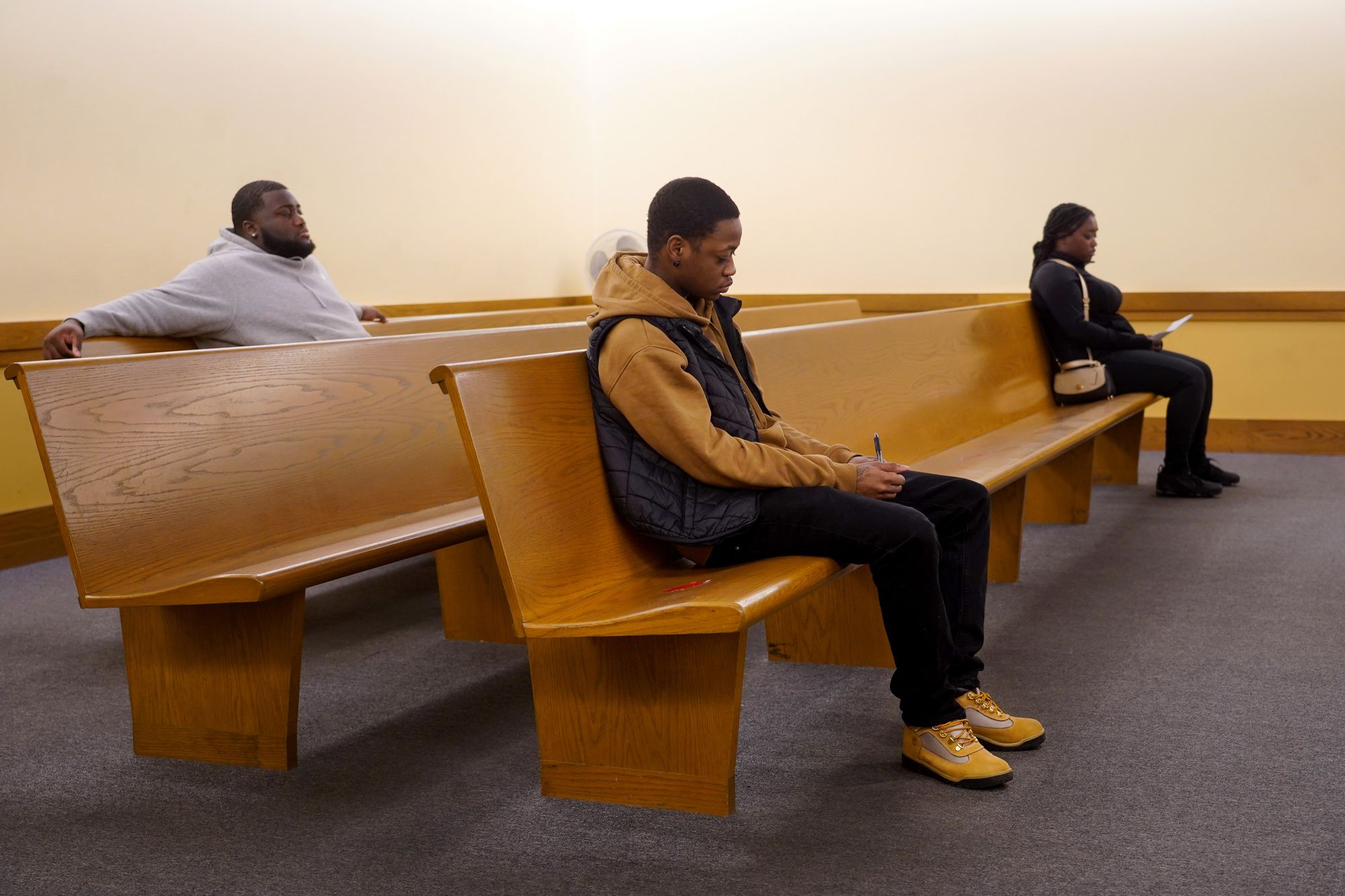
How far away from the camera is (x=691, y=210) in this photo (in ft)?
7.73

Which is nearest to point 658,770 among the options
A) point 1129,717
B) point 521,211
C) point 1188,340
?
point 1129,717

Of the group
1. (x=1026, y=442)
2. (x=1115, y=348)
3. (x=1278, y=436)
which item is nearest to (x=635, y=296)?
(x=1026, y=442)

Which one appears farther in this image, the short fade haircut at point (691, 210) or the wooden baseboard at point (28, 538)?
the wooden baseboard at point (28, 538)

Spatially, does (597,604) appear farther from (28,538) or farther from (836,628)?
(28,538)

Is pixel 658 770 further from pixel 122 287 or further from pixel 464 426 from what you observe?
pixel 122 287

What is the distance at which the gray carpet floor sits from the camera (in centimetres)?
200

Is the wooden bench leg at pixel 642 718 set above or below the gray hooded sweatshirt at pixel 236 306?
below

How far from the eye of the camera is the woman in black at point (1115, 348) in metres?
5.29

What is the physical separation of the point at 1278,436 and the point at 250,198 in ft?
16.7

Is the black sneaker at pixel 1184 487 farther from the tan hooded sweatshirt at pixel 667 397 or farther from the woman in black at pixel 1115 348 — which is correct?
the tan hooded sweatshirt at pixel 667 397

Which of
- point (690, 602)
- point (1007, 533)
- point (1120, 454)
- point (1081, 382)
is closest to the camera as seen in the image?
point (690, 602)

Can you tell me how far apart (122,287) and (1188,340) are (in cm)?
506

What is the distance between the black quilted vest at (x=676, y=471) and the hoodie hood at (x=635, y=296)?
0.02 metres

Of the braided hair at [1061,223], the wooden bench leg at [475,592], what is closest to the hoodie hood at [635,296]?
the wooden bench leg at [475,592]
